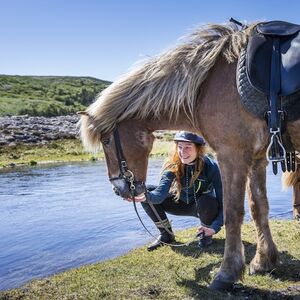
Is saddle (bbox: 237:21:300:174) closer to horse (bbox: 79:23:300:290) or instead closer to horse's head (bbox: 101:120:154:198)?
horse (bbox: 79:23:300:290)

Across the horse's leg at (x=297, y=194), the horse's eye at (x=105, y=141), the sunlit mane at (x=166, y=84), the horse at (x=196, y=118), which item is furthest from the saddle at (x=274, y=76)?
the horse's leg at (x=297, y=194)

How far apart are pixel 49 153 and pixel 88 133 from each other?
30000mm

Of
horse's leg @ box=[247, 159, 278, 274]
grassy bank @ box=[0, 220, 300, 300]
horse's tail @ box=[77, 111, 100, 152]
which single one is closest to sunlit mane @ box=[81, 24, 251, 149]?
horse's tail @ box=[77, 111, 100, 152]

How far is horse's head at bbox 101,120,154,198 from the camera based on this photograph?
504 cm

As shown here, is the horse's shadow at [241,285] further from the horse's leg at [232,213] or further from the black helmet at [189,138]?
the black helmet at [189,138]

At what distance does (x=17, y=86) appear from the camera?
143250mm

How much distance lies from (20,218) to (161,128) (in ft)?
23.1

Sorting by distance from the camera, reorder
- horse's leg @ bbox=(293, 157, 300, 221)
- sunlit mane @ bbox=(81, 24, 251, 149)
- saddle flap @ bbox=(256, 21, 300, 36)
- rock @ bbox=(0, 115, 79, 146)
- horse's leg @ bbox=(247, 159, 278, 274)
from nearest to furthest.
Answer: saddle flap @ bbox=(256, 21, 300, 36) < sunlit mane @ bbox=(81, 24, 251, 149) < horse's leg @ bbox=(247, 159, 278, 274) < horse's leg @ bbox=(293, 157, 300, 221) < rock @ bbox=(0, 115, 79, 146)

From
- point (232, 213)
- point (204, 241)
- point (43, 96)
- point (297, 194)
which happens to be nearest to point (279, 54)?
point (232, 213)

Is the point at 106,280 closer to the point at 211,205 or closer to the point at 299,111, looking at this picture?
the point at 211,205

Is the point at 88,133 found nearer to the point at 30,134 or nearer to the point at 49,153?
the point at 49,153

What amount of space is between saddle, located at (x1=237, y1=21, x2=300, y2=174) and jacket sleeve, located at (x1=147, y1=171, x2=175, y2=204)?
263cm

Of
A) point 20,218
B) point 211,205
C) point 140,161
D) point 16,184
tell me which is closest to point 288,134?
point 140,161

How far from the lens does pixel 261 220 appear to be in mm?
5625
